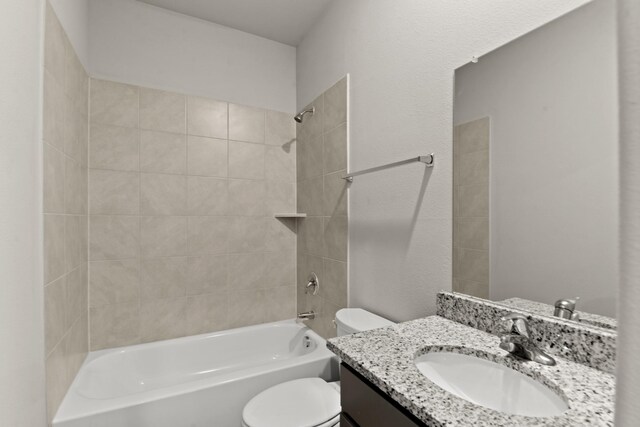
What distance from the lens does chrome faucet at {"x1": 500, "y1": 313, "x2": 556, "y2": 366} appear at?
750 millimetres

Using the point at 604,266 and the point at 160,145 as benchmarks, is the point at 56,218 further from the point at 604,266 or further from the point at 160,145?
the point at 604,266

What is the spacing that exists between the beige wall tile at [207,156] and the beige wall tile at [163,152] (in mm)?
43

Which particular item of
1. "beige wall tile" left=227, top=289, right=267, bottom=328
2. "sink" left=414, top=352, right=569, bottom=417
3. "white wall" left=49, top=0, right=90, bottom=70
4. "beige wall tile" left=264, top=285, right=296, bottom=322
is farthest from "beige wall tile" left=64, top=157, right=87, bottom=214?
"sink" left=414, top=352, right=569, bottom=417

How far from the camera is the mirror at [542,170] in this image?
73 centimetres

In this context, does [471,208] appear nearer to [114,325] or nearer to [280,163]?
[280,163]

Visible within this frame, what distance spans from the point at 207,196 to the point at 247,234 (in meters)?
0.39

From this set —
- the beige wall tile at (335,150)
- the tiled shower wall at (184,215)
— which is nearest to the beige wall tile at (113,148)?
the tiled shower wall at (184,215)

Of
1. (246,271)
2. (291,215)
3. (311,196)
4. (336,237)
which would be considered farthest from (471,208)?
(246,271)

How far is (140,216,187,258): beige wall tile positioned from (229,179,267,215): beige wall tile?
351 mm

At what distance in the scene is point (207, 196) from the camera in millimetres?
2084

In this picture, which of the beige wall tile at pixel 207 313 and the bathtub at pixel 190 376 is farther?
the beige wall tile at pixel 207 313

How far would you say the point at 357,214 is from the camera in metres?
1.63

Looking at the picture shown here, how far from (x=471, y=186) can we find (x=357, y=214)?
69 centimetres

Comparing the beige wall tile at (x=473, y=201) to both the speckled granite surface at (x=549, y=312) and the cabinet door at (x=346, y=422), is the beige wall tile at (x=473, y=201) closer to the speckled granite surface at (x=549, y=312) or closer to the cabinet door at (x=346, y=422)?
the speckled granite surface at (x=549, y=312)
